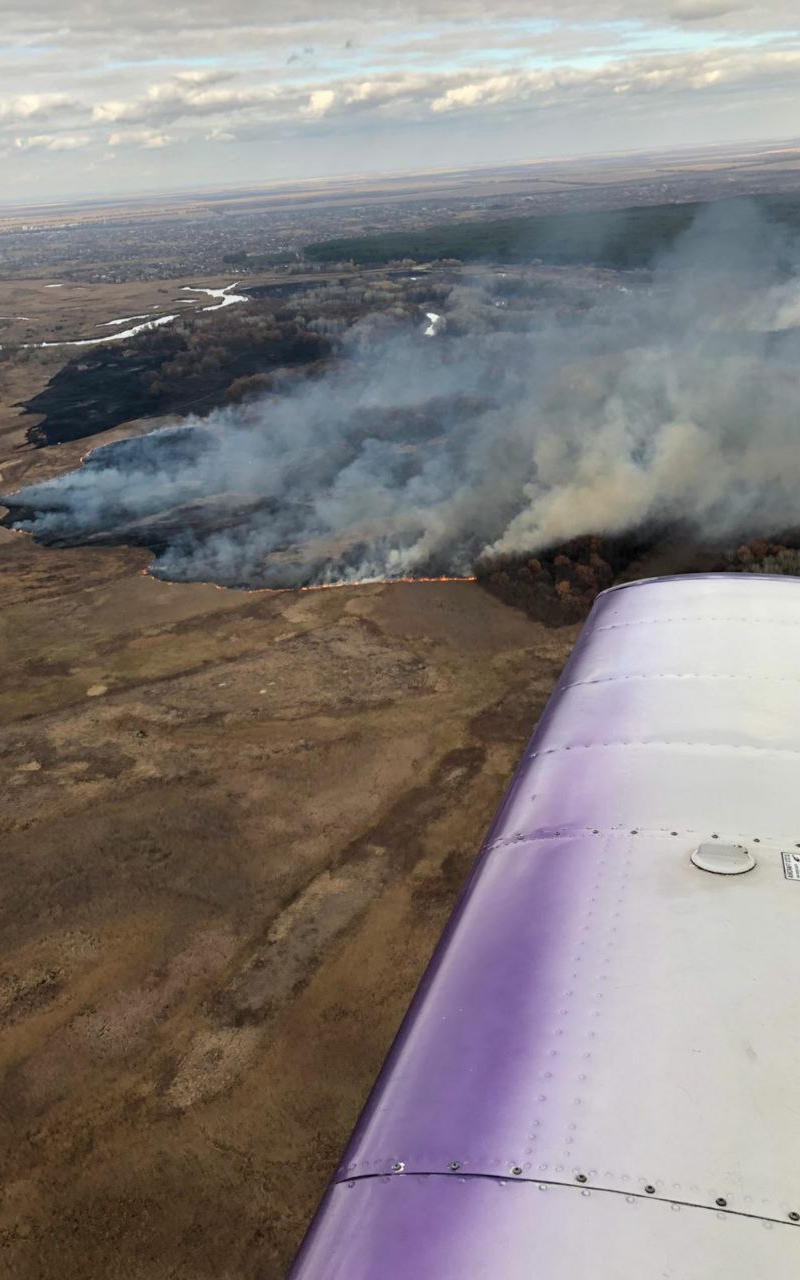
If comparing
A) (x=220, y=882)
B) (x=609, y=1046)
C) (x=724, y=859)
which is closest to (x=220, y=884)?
(x=220, y=882)

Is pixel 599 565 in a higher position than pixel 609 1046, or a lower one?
lower

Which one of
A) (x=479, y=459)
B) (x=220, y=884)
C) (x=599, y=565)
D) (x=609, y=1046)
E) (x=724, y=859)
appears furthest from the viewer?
(x=479, y=459)

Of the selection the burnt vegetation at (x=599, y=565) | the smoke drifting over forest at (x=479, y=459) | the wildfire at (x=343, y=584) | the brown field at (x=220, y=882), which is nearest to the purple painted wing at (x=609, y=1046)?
the brown field at (x=220, y=882)

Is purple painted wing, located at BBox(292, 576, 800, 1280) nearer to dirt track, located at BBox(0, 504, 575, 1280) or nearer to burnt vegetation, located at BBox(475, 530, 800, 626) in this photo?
dirt track, located at BBox(0, 504, 575, 1280)

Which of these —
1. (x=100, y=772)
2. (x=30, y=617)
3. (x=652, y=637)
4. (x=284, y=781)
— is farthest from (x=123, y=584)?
(x=652, y=637)

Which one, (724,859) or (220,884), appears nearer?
(724,859)

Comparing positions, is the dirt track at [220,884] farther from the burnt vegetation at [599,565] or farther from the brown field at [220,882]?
the burnt vegetation at [599,565]

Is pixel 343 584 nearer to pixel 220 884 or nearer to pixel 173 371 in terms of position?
pixel 220 884
